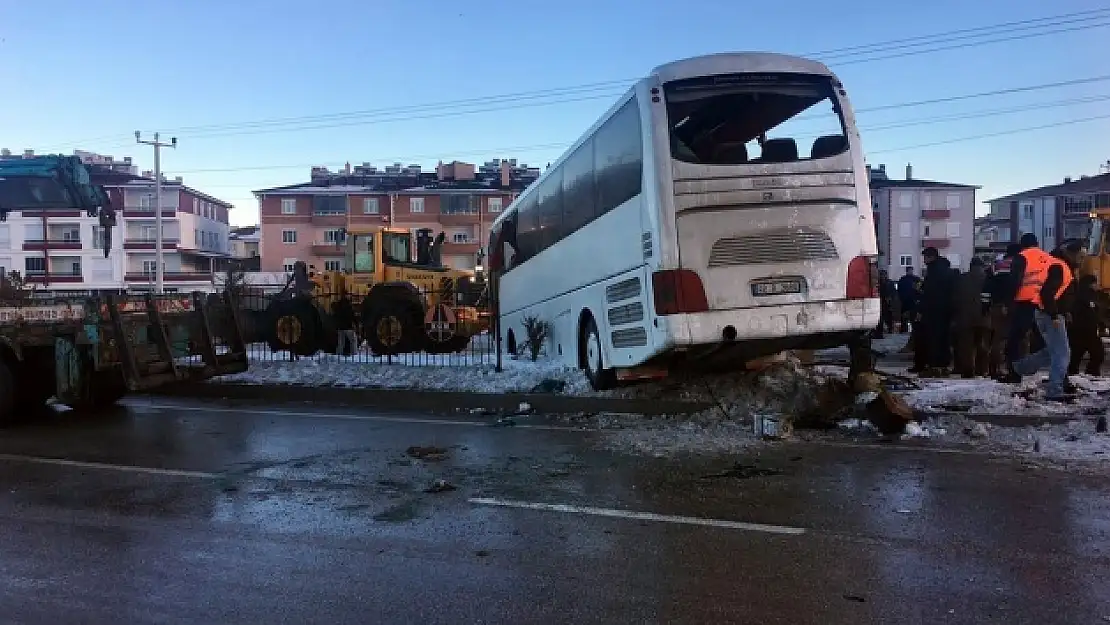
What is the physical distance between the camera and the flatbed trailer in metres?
10.0

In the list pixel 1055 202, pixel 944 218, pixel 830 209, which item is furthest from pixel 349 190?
pixel 830 209

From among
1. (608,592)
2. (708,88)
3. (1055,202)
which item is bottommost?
Result: (608,592)

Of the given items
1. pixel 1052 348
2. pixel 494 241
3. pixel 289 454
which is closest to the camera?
pixel 289 454

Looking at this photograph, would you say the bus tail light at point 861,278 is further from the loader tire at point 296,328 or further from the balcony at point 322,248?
the balcony at point 322,248

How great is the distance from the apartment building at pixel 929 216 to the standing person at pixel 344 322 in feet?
190

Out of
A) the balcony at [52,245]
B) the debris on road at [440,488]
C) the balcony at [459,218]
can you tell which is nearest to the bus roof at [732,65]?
the debris on road at [440,488]

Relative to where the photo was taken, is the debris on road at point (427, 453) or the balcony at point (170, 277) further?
the balcony at point (170, 277)

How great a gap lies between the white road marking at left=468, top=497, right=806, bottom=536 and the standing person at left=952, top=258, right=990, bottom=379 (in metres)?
7.60

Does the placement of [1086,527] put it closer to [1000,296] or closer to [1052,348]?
[1052,348]

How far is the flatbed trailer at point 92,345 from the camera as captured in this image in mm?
10000

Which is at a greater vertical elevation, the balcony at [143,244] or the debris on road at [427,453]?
the balcony at [143,244]

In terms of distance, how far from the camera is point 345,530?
5.47 metres

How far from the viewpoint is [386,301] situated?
708 inches

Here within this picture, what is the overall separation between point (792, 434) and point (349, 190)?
6350cm
